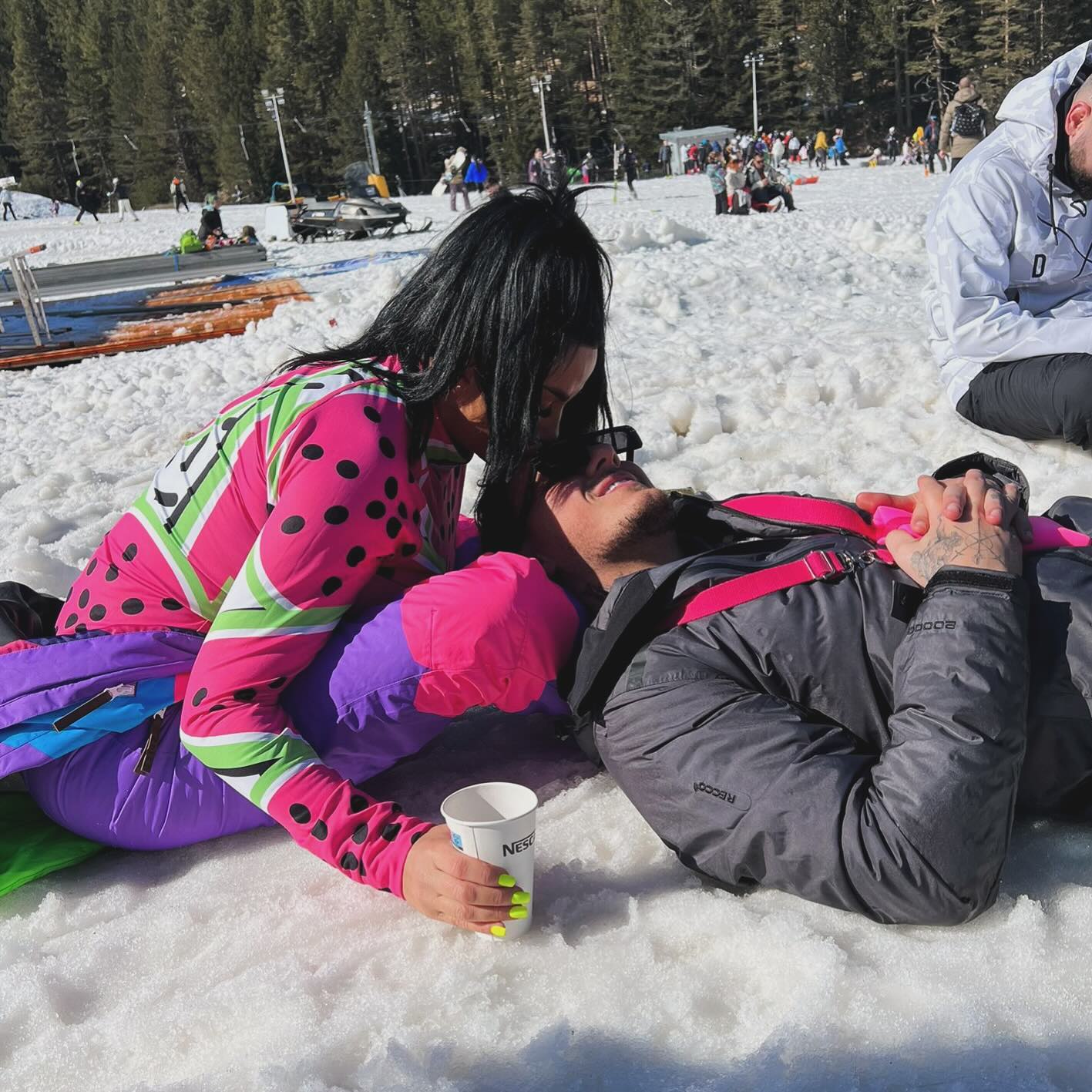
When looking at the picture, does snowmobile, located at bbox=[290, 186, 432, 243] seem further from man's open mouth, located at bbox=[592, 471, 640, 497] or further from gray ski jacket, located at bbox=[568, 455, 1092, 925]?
gray ski jacket, located at bbox=[568, 455, 1092, 925]

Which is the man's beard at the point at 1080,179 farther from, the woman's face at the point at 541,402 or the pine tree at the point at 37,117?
the pine tree at the point at 37,117

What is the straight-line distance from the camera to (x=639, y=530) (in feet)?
7.55

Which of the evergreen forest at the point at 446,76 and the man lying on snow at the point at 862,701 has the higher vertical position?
the evergreen forest at the point at 446,76

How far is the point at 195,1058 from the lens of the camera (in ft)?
5.17

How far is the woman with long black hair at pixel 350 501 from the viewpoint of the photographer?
1.83 m

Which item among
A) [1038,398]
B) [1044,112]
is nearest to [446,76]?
[1044,112]

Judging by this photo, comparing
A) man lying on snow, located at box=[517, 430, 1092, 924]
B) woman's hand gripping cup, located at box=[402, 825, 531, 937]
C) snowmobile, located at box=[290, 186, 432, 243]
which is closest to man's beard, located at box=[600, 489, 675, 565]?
man lying on snow, located at box=[517, 430, 1092, 924]

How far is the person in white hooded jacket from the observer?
12.2ft

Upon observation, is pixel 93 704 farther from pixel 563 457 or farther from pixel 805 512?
pixel 805 512

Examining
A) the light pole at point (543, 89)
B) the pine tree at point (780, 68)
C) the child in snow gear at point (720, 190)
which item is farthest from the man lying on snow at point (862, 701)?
the pine tree at point (780, 68)

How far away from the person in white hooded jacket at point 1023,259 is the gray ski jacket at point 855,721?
1.85 meters

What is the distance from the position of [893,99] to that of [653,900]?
6846 cm

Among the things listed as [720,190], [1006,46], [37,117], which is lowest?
[720,190]

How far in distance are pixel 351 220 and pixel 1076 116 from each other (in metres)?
19.3
